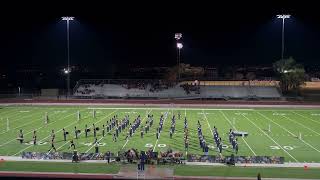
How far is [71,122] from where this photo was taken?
109ft

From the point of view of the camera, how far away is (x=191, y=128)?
30141mm

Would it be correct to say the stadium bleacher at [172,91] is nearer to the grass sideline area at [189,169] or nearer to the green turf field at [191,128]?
the green turf field at [191,128]

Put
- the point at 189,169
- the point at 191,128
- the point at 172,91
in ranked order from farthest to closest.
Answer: the point at 172,91 → the point at 191,128 → the point at 189,169

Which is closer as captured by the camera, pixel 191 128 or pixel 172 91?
pixel 191 128

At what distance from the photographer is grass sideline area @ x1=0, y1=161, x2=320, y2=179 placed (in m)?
17.4

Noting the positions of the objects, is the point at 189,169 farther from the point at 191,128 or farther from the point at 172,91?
the point at 172,91

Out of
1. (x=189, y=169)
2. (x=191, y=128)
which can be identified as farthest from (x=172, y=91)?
(x=189, y=169)

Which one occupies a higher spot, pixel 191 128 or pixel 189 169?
pixel 191 128

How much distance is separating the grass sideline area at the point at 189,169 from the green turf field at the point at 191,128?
2.58 m

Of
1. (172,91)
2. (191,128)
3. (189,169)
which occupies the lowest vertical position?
(189,169)

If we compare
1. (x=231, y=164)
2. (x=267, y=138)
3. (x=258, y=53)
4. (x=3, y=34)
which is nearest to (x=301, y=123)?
(x=267, y=138)

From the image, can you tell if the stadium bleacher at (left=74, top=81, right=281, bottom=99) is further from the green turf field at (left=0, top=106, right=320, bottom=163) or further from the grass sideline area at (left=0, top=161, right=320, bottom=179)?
the grass sideline area at (left=0, top=161, right=320, bottom=179)

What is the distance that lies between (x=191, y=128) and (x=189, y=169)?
11898 mm

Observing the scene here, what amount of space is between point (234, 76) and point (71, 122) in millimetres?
42949
